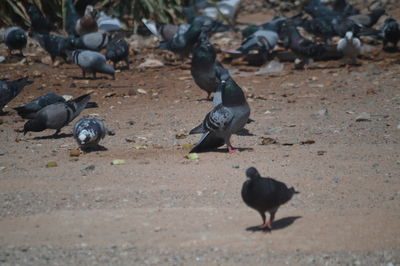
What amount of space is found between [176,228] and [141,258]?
22.6 inches

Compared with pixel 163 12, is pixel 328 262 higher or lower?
higher

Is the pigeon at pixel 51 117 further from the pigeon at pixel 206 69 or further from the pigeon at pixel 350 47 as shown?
the pigeon at pixel 350 47

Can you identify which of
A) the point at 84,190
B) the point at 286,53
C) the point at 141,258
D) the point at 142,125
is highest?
the point at 141,258

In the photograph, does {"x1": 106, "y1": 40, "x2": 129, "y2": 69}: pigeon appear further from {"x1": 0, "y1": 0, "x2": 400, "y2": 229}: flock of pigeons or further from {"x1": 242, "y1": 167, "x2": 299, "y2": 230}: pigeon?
{"x1": 242, "y1": 167, "x2": 299, "y2": 230}: pigeon

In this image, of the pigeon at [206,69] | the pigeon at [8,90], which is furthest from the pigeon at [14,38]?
the pigeon at [206,69]

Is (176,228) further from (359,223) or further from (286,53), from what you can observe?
(286,53)

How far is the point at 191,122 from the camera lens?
954cm

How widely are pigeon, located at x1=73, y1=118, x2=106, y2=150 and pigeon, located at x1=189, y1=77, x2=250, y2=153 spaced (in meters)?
0.97

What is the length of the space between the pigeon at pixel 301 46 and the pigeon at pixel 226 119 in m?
6.07

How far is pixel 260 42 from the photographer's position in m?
14.1

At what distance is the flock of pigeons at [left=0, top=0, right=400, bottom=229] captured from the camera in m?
7.78

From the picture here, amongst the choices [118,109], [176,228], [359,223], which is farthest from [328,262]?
[118,109]

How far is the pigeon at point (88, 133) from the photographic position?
25.3 feet

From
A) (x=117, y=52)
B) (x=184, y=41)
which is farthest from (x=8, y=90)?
(x=184, y=41)
